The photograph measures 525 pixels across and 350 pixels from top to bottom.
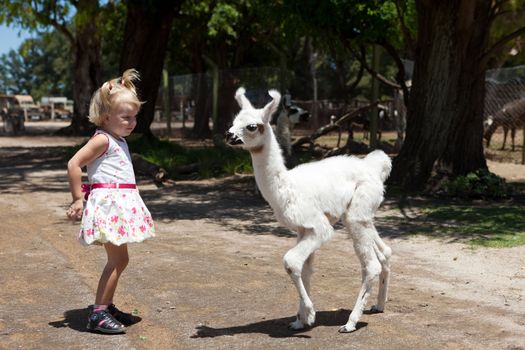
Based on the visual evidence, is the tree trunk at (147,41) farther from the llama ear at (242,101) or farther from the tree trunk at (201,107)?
the llama ear at (242,101)

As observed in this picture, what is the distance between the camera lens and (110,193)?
15.1 feet

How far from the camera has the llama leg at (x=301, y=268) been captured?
14.8 ft

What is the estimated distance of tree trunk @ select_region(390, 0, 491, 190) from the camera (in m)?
11.7

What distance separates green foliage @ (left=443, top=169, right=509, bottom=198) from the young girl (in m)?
7.62

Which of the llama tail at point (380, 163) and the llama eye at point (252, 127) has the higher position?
the llama eye at point (252, 127)

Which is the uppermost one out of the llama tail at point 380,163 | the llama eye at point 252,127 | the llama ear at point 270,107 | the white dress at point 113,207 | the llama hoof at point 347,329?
the llama ear at point 270,107

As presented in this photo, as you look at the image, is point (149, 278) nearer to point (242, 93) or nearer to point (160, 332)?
point (160, 332)

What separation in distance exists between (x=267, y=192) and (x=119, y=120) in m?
1.13

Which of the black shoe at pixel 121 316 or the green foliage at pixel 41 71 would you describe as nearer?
the black shoe at pixel 121 316

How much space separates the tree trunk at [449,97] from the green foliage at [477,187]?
43cm

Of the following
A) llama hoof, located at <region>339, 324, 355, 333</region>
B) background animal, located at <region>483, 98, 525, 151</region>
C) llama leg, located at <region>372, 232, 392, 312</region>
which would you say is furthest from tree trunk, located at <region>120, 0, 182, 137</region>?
llama hoof, located at <region>339, 324, 355, 333</region>

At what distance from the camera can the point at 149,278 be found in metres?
6.21

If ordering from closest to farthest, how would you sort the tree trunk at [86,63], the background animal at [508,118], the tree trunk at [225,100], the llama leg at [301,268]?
the llama leg at [301,268] → the background animal at [508,118] → the tree trunk at [225,100] → the tree trunk at [86,63]

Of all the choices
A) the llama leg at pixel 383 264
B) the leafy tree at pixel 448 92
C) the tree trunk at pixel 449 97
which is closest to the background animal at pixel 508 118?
the leafy tree at pixel 448 92
